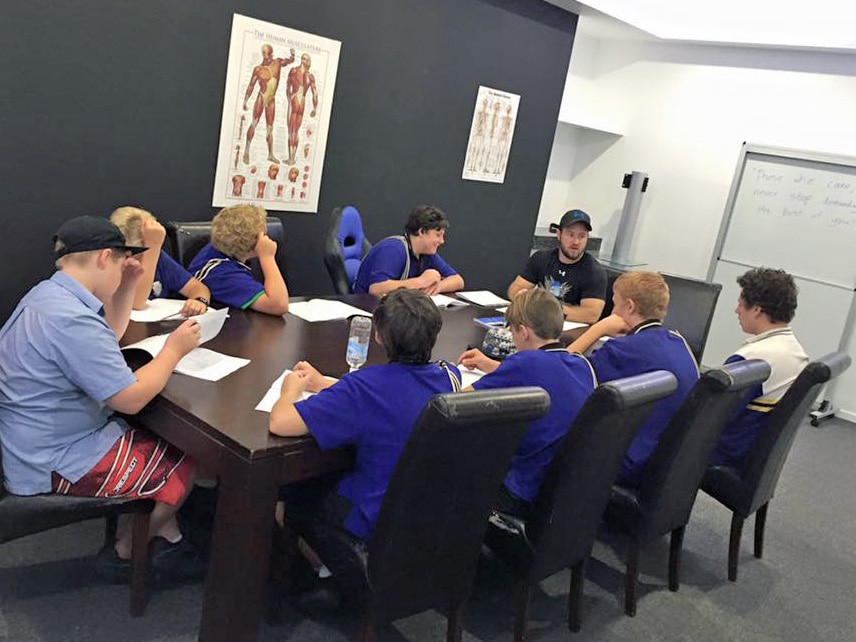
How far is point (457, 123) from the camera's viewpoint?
4.92 metres

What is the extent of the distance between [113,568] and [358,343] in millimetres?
994

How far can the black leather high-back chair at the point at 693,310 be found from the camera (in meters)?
3.86

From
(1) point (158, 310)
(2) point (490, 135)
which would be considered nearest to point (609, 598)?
(1) point (158, 310)

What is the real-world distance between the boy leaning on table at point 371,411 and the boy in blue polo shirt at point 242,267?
0.94 meters

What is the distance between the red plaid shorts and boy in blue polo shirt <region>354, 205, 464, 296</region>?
155 cm

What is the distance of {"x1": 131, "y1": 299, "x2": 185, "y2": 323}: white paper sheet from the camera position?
8.22ft

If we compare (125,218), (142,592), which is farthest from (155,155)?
(142,592)

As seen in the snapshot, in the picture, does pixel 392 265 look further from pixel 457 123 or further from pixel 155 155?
pixel 457 123

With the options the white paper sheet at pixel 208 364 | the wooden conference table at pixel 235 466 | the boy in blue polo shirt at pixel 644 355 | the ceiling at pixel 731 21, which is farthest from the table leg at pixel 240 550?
the ceiling at pixel 731 21

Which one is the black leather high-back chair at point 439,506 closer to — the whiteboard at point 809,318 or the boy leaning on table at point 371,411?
the boy leaning on table at point 371,411

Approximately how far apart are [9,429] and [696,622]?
2247 mm

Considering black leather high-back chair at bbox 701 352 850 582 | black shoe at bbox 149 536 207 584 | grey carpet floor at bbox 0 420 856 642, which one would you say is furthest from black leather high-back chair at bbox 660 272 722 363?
black shoe at bbox 149 536 207 584

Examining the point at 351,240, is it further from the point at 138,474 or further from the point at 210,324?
the point at 138,474

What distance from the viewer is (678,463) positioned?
94.7 inches
